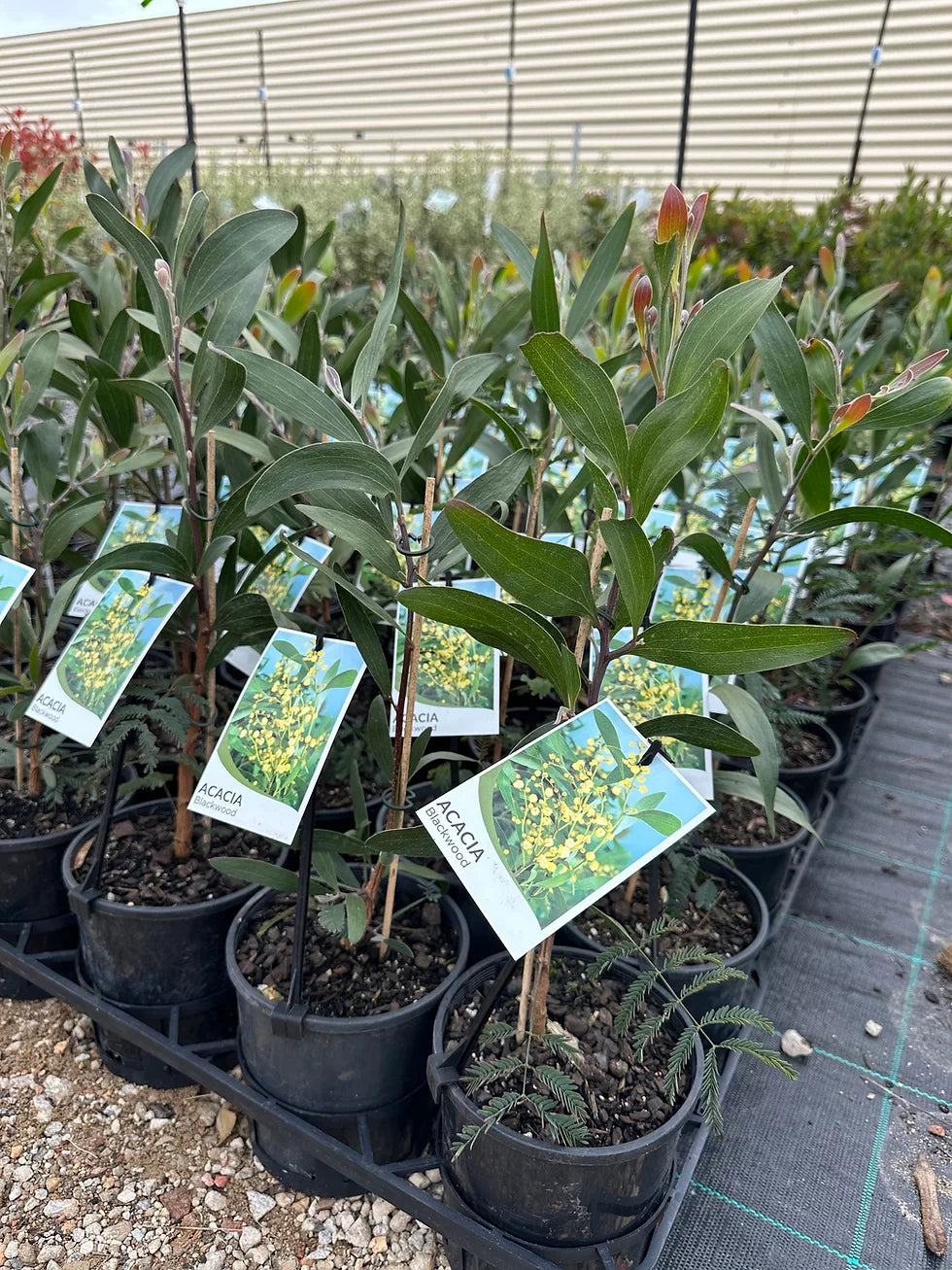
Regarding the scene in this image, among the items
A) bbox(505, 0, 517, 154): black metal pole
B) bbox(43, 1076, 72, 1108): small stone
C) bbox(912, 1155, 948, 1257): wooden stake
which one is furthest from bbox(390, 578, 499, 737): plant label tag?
bbox(505, 0, 517, 154): black metal pole

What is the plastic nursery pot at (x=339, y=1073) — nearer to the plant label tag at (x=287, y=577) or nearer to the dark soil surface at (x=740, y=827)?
the plant label tag at (x=287, y=577)

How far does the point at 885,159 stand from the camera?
319 inches

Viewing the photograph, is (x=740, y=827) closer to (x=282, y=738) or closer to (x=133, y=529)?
(x=282, y=738)

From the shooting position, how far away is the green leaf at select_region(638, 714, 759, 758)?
83cm

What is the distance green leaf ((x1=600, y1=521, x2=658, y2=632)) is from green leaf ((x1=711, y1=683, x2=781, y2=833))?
31cm

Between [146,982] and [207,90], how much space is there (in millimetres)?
14589

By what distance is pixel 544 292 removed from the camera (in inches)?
41.2

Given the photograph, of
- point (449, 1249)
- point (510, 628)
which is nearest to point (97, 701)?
point (510, 628)

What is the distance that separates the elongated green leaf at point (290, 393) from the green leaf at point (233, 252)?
0.70ft

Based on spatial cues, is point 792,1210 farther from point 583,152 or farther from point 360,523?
point 583,152

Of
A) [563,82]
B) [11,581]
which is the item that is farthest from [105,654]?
[563,82]

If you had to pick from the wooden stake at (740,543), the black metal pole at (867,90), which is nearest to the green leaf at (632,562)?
the wooden stake at (740,543)

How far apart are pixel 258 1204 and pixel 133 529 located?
1.02 meters

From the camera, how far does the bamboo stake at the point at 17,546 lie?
4.08 feet
